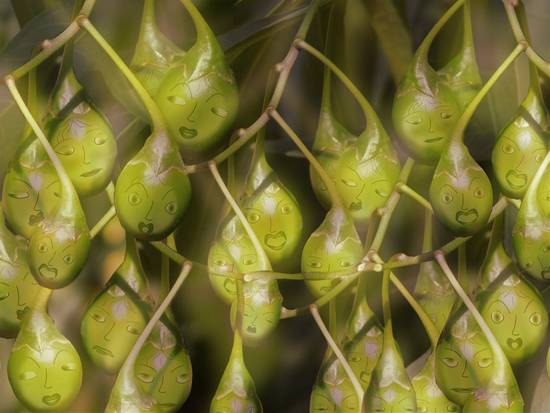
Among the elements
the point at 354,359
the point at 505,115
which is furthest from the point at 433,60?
the point at 354,359

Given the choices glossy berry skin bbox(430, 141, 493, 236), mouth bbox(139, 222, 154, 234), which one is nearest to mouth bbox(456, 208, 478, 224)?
glossy berry skin bbox(430, 141, 493, 236)

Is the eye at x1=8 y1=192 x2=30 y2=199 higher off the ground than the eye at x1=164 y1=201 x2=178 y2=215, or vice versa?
the eye at x1=8 y1=192 x2=30 y2=199

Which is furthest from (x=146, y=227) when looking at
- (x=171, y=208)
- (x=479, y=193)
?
(x=479, y=193)

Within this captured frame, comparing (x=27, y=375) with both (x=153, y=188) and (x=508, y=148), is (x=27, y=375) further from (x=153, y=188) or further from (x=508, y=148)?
(x=508, y=148)

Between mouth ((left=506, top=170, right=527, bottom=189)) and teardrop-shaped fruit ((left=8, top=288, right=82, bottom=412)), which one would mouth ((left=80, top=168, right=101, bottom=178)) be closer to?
teardrop-shaped fruit ((left=8, top=288, right=82, bottom=412))

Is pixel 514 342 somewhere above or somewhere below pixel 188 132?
below

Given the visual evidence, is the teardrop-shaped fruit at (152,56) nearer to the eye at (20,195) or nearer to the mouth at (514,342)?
the eye at (20,195)
